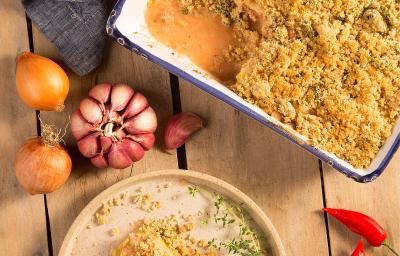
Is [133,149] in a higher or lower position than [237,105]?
lower

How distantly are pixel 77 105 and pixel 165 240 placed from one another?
451mm

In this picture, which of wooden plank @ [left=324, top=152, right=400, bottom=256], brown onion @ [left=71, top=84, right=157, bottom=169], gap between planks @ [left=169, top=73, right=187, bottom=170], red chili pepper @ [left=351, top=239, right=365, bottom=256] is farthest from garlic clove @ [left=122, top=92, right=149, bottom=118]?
red chili pepper @ [left=351, top=239, right=365, bottom=256]

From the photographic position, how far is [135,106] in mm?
1697

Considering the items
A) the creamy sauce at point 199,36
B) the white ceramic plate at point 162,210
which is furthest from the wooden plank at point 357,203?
the creamy sauce at point 199,36

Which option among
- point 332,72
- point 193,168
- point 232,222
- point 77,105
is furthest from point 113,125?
point 332,72

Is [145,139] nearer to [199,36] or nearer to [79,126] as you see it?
[79,126]

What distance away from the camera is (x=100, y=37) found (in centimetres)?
175

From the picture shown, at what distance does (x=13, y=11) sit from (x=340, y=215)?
1.08m

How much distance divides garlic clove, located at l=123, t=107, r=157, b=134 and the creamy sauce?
196 mm

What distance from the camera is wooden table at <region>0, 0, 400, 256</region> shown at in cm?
179

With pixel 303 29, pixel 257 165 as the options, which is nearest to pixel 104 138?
pixel 257 165

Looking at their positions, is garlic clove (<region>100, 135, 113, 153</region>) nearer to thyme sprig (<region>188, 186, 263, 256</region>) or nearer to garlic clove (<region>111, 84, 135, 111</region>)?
garlic clove (<region>111, 84, 135, 111</region>)

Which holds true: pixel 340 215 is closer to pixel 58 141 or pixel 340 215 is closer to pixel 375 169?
pixel 375 169

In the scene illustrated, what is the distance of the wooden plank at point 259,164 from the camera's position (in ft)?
5.94
